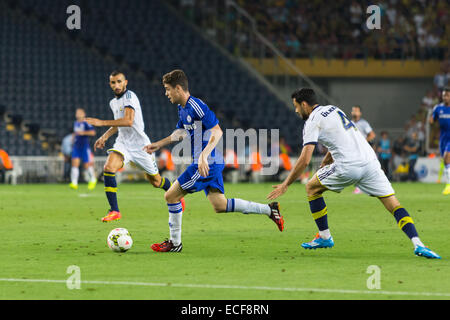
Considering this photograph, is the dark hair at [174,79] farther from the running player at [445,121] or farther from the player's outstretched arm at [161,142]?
the running player at [445,121]

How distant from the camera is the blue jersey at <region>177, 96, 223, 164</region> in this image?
29.9 ft

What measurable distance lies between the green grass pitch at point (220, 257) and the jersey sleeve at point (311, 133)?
1.23 metres

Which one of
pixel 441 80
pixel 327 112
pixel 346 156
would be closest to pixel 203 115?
pixel 327 112

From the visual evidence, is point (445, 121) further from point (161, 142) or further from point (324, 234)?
point (161, 142)

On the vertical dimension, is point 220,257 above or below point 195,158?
below

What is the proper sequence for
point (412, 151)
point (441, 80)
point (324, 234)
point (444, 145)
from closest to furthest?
point (324, 234)
point (444, 145)
point (412, 151)
point (441, 80)

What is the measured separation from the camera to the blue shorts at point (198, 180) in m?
9.12

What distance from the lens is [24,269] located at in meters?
7.96

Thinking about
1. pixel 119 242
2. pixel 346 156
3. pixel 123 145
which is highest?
pixel 123 145

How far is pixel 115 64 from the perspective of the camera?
33.8 m

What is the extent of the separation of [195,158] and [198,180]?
12.1 inches
